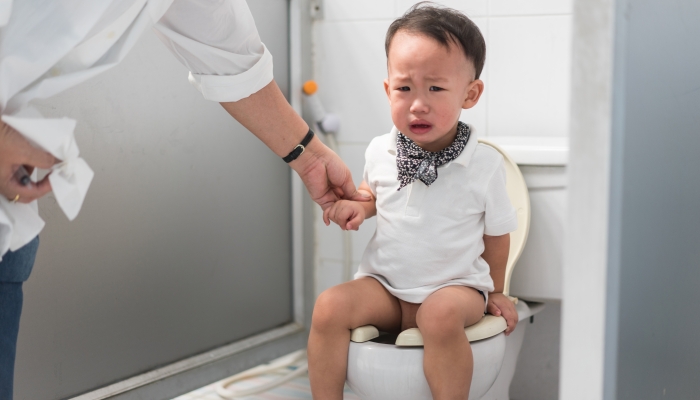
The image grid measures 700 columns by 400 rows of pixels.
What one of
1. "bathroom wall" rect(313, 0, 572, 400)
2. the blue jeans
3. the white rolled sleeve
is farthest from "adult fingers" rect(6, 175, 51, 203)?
"bathroom wall" rect(313, 0, 572, 400)

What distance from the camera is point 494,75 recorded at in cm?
149

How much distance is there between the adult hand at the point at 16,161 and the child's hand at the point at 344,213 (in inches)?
19.6

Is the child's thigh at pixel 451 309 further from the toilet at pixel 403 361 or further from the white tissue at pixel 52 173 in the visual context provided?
the white tissue at pixel 52 173

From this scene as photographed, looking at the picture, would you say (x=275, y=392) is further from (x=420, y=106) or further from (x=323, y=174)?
(x=420, y=106)

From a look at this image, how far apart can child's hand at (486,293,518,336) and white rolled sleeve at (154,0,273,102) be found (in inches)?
21.1

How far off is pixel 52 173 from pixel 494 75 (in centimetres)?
100

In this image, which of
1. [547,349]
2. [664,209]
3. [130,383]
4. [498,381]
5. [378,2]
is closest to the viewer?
[664,209]

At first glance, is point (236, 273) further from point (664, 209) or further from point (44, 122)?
point (664, 209)

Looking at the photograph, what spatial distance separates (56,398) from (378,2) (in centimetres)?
108

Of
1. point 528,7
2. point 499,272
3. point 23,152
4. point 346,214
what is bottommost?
point 499,272

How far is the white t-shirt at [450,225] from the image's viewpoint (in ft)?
3.77

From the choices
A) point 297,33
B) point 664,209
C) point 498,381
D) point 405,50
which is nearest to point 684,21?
point 664,209

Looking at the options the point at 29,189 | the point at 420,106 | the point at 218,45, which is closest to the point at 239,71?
the point at 218,45

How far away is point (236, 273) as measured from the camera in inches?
64.1
